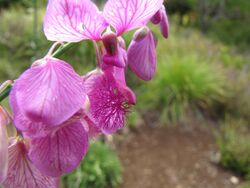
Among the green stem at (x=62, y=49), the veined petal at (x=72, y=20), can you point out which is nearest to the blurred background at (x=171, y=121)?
the green stem at (x=62, y=49)

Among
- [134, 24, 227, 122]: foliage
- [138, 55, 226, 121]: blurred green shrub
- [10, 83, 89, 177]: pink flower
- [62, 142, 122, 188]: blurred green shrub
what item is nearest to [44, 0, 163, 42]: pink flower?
[10, 83, 89, 177]: pink flower

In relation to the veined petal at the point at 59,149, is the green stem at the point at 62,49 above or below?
above

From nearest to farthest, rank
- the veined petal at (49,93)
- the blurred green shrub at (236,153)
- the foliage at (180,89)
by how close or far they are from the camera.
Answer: the veined petal at (49,93)
the blurred green shrub at (236,153)
the foliage at (180,89)

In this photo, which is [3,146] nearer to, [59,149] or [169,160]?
[59,149]

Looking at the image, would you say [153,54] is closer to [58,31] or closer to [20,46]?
[58,31]

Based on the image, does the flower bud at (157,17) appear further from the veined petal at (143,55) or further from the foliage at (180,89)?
the foliage at (180,89)

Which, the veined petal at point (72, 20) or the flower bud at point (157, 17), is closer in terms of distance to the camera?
the veined petal at point (72, 20)

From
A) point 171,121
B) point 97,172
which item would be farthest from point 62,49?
point 171,121

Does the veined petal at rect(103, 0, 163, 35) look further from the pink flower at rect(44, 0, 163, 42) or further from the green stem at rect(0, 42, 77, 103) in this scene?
the green stem at rect(0, 42, 77, 103)
